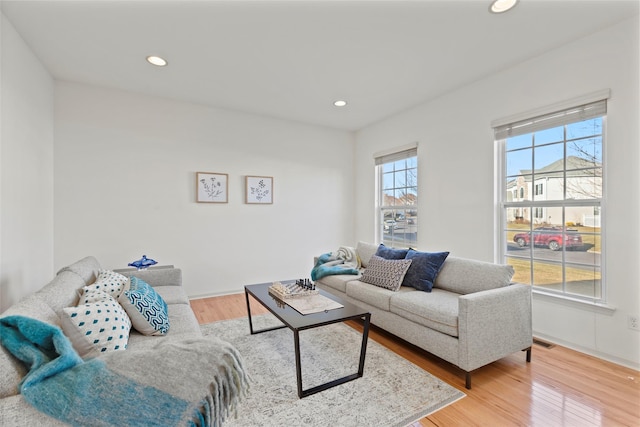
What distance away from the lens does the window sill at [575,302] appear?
2.34 meters

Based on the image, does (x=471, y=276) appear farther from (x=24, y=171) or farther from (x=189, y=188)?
(x=24, y=171)

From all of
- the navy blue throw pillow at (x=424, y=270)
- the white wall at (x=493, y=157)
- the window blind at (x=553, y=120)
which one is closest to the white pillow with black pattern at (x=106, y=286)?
the navy blue throw pillow at (x=424, y=270)

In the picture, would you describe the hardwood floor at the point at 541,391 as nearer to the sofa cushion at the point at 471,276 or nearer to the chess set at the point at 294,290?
the sofa cushion at the point at 471,276

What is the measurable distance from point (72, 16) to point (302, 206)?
3.33 meters

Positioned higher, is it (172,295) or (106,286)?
(106,286)

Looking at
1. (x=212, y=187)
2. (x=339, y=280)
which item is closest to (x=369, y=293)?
(x=339, y=280)

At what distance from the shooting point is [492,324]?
2.06m

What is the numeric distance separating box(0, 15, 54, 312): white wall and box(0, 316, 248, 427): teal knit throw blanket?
6.26 ft

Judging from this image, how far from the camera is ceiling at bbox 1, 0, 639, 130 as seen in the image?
2150 mm

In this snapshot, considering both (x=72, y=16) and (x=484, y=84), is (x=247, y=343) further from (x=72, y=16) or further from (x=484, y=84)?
(x=484, y=84)

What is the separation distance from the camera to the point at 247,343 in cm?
264

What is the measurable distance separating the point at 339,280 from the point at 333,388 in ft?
4.62

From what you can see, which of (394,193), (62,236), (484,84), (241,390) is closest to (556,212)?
(484,84)

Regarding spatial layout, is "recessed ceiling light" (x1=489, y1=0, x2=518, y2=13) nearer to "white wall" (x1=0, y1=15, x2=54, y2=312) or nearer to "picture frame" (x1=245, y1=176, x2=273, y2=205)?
"picture frame" (x1=245, y1=176, x2=273, y2=205)
